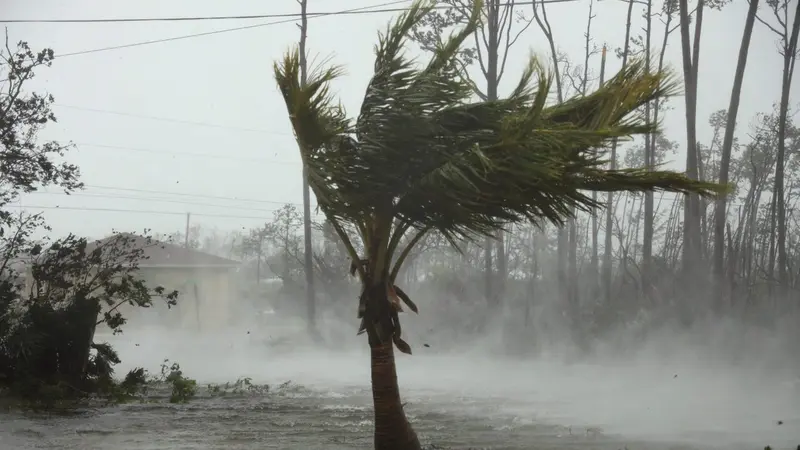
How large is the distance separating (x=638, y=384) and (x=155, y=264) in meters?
17.0

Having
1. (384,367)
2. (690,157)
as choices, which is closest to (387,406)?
(384,367)

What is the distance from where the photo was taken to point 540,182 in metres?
6.82

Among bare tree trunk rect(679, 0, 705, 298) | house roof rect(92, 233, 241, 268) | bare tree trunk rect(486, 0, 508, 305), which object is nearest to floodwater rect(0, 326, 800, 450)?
bare tree trunk rect(679, 0, 705, 298)

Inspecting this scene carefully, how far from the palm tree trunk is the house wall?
1835 centimetres

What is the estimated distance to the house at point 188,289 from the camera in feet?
85.0

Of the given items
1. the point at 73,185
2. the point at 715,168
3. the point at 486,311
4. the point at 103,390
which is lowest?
the point at 103,390

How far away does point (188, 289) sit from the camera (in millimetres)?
27828

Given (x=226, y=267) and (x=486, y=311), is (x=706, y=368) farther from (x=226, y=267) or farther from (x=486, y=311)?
(x=226, y=267)

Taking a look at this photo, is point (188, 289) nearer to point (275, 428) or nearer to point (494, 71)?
point (494, 71)

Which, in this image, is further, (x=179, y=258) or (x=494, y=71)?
(x=179, y=258)

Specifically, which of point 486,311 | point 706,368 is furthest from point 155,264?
point 706,368

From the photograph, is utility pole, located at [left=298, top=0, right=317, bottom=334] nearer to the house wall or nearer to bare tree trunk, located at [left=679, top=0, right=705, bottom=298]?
the house wall

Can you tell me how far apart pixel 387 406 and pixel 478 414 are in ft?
12.1

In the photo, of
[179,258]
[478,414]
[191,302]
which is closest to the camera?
[478,414]
